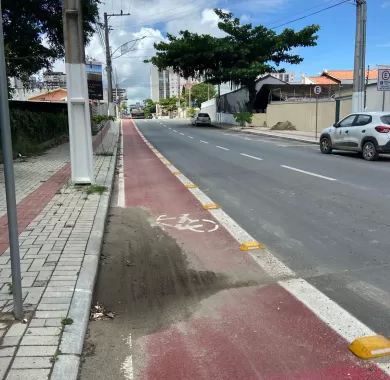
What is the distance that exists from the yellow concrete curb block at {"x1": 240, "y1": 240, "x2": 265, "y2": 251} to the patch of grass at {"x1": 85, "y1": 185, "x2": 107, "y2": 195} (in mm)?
4114

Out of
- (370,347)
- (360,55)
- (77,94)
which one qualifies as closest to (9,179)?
(370,347)

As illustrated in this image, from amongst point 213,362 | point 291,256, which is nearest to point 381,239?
point 291,256

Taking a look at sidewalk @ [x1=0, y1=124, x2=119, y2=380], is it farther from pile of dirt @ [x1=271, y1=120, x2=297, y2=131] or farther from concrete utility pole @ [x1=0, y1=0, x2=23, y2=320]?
pile of dirt @ [x1=271, y1=120, x2=297, y2=131]

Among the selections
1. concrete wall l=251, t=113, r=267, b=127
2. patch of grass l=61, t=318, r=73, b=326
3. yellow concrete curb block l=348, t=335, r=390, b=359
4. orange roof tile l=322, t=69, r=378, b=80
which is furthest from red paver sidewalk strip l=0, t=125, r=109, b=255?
orange roof tile l=322, t=69, r=378, b=80

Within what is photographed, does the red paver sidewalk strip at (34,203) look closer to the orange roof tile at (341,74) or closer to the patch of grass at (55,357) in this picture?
the patch of grass at (55,357)

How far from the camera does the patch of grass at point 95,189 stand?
9648 millimetres

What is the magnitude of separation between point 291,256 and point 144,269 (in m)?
1.74

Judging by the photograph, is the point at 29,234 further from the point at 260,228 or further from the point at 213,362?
the point at 213,362

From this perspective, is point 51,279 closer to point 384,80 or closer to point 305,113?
point 384,80

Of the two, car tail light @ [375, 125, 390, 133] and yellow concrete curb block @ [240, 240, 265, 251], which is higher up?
car tail light @ [375, 125, 390, 133]

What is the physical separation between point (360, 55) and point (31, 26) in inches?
597

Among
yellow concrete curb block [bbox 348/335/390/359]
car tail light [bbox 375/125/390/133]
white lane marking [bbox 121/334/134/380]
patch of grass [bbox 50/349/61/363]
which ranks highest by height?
car tail light [bbox 375/125/390/133]

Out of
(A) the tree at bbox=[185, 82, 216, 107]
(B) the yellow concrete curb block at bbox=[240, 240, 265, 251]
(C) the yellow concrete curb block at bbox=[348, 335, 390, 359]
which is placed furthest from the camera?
(A) the tree at bbox=[185, 82, 216, 107]

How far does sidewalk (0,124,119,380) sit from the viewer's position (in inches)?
130
